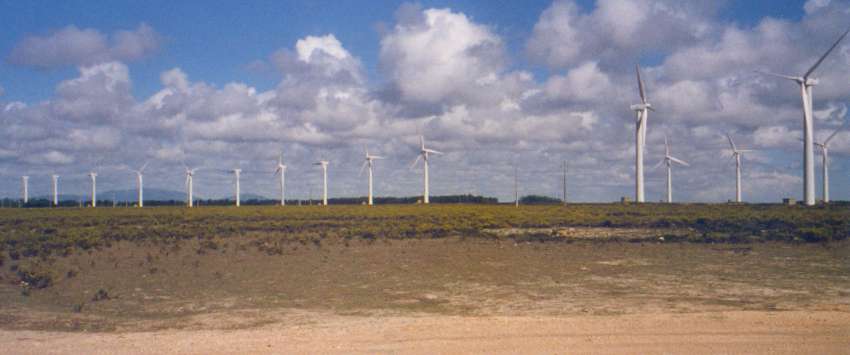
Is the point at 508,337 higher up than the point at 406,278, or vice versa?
the point at 508,337

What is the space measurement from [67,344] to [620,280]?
1674 centimetres

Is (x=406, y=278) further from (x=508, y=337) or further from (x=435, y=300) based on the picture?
(x=508, y=337)

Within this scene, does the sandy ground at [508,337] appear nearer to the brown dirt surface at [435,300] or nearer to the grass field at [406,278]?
the brown dirt surface at [435,300]

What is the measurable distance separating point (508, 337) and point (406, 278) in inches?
483

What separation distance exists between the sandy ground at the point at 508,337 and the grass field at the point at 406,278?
1.53 m

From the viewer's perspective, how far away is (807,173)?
74562 millimetres

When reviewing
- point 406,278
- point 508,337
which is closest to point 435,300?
point 406,278

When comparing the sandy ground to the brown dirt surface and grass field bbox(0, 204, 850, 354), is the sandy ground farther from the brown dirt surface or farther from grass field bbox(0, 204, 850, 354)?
grass field bbox(0, 204, 850, 354)

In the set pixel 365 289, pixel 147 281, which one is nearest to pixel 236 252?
pixel 147 281

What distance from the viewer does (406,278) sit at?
24.7 metres

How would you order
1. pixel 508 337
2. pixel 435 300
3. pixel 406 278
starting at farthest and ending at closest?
pixel 406 278 < pixel 435 300 < pixel 508 337

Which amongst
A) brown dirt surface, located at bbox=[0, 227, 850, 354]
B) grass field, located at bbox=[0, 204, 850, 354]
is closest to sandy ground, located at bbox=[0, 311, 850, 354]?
brown dirt surface, located at bbox=[0, 227, 850, 354]

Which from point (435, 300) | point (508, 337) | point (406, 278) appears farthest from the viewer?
point (406, 278)

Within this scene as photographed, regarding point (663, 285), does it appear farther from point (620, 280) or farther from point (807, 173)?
point (807, 173)
